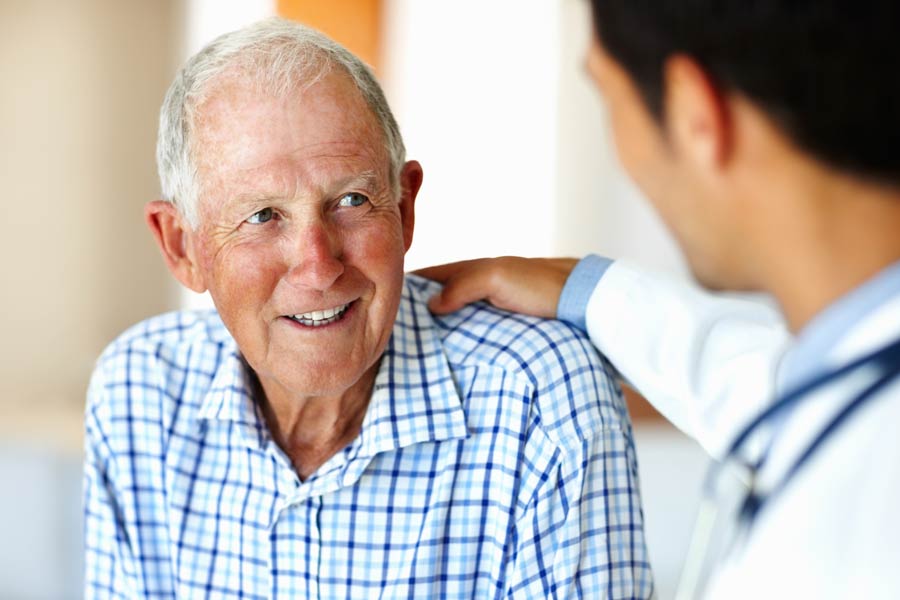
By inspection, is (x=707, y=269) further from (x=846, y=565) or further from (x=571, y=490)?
(x=571, y=490)

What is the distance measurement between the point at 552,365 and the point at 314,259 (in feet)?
1.22

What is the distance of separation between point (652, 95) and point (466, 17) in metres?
2.69

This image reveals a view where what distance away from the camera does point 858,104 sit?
68 cm

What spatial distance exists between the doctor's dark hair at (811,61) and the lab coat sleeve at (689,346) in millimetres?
644

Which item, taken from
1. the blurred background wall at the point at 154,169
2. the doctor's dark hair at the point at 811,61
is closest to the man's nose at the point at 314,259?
the doctor's dark hair at the point at 811,61

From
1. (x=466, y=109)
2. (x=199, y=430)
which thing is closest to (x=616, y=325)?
(x=199, y=430)

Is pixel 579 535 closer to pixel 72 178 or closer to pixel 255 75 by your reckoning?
pixel 255 75

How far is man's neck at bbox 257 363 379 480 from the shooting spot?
165cm

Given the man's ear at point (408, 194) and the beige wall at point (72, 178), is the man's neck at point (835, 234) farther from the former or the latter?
the beige wall at point (72, 178)

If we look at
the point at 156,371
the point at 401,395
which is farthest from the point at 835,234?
the point at 156,371

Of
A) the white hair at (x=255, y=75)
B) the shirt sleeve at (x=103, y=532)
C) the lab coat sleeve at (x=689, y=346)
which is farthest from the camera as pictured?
the shirt sleeve at (x=103, y=532)

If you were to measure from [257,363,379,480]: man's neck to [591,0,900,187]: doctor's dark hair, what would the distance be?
1021 mm

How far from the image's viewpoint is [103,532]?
1.73 metres

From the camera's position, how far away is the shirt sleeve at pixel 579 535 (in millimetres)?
1459
